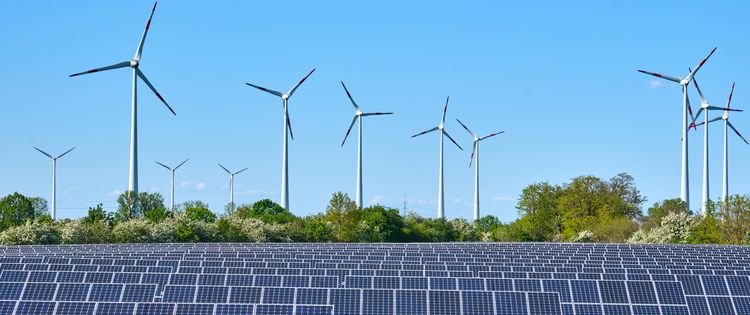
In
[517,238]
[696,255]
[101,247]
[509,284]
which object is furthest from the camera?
[517,238]

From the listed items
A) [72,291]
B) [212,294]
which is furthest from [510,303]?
[72,291]

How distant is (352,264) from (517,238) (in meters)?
91.0

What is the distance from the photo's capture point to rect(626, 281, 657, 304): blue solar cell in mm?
33344

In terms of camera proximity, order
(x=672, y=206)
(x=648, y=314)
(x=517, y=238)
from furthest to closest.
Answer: (x=517, y=238) < (x=672, y=206) < (x=648, y=314)

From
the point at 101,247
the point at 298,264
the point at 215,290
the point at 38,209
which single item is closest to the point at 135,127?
the point at 101,247

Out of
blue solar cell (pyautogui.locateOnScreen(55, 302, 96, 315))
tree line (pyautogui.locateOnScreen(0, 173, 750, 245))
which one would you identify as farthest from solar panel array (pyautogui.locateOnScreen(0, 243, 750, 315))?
tree line (pyautogui.locateOnScreen(0, 173, 750, 245))

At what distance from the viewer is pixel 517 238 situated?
5295 inches

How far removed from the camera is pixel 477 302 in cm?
3164

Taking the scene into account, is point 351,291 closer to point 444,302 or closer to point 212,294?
point 444,302

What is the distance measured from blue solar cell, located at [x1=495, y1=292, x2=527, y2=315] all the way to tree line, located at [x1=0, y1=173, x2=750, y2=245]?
62.7 metres

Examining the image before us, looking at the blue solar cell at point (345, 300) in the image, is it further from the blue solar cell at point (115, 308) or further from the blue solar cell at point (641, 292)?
the blue solar cell at point (641, 292)

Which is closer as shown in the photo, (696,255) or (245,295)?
(245,295)

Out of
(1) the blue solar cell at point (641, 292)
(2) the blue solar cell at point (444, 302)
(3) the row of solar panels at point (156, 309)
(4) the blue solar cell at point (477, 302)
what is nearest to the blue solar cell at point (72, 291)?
(3) the row of solar panels at point (156, 309)

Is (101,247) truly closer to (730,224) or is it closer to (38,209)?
(730,224)
